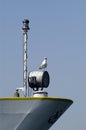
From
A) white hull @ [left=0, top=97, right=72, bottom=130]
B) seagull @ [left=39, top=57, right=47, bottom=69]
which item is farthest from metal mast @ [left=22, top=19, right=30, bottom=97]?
white hull @ [left=0, top=97, right=72, bottom=130]

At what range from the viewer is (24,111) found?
25.2 metres

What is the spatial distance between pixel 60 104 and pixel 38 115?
1333 mm

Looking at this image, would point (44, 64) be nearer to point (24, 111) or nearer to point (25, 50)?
point (25, 50)

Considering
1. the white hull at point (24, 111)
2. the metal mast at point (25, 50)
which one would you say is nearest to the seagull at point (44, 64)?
the metal mast at point (25, 50)

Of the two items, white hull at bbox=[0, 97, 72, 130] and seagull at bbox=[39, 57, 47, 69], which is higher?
seagull at bbox=[39, 57, 47, 69]

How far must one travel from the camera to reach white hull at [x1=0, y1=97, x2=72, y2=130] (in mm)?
25094

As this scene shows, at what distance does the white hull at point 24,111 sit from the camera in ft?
82.3

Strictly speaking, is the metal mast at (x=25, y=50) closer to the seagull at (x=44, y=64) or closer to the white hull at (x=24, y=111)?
the seagull at (x=44, y=64)

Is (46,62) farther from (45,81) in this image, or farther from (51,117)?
(51,117)

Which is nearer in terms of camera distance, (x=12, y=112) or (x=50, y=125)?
(x=12, y=112)

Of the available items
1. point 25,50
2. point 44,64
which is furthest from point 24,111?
point 25,50

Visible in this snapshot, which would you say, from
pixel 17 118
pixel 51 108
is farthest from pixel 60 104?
pixel 17 118

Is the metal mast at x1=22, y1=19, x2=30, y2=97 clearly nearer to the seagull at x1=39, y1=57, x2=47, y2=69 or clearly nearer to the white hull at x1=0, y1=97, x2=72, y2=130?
the seagull at x1=39, y1=57, x2=47, y2=69

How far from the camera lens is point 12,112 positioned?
25.2m
